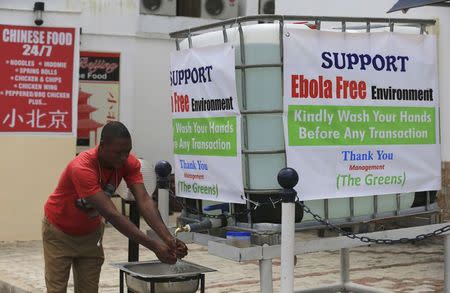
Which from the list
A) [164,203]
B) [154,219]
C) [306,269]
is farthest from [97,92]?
[154,219]

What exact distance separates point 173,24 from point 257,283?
10241 mm

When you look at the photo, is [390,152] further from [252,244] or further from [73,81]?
[73,81]

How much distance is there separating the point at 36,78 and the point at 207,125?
7.04m

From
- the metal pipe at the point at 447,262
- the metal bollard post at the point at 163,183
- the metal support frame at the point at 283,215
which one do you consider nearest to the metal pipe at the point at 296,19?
the metal support frame at the point at 283,215

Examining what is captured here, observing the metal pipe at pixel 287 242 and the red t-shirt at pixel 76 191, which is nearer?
the metal pipe at pixel 287 242

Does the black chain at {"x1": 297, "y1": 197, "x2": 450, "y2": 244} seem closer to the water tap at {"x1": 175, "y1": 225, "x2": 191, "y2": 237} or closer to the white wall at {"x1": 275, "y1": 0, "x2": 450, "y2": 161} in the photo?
the water tap at {"x1": 175, "y1": 225, "x2": 191, "y2": 237}

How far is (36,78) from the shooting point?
12359 millimetres

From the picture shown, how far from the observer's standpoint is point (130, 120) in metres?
17.1

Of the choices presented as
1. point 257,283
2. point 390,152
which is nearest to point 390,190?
point 390,152

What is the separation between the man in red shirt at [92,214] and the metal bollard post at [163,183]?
0.94m

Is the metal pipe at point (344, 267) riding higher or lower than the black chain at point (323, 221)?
lower

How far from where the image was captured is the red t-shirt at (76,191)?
5.31 meters

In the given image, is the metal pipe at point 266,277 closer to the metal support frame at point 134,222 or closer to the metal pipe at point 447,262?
the metal support frame at point 134,222

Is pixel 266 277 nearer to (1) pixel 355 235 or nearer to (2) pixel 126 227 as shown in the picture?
(1) pixel 355 235
